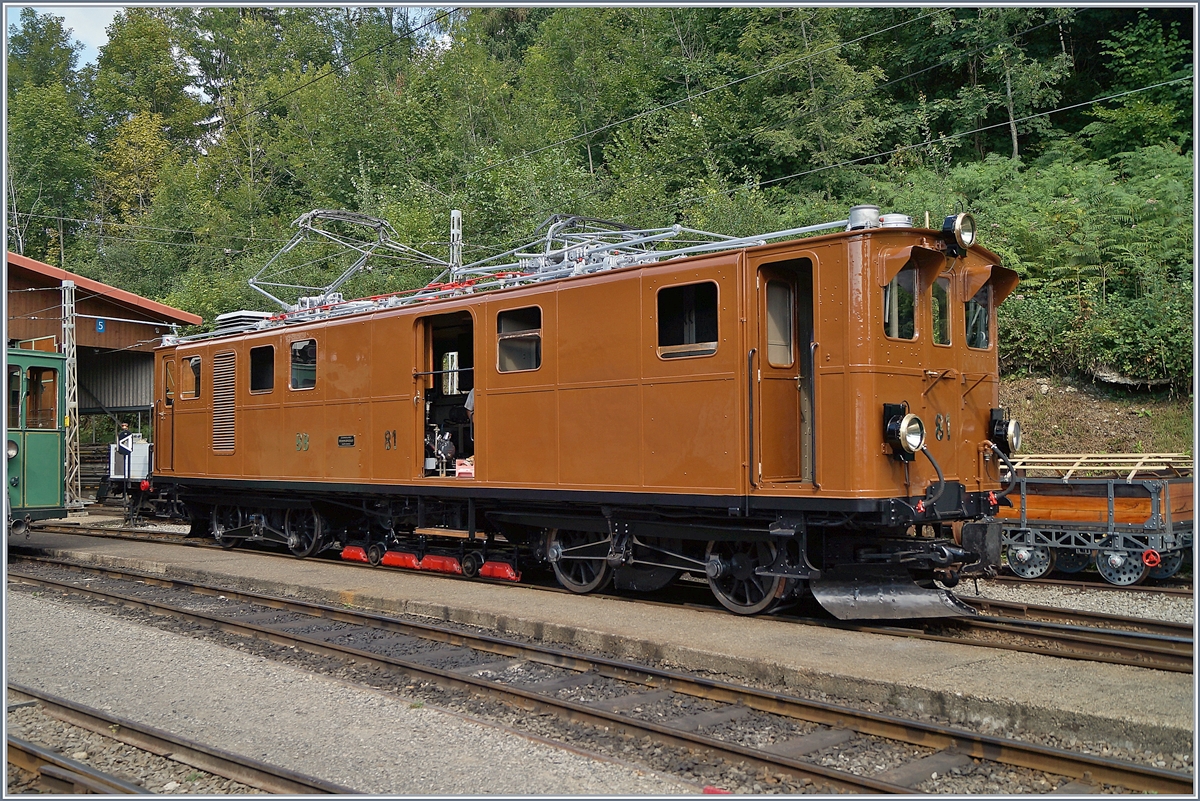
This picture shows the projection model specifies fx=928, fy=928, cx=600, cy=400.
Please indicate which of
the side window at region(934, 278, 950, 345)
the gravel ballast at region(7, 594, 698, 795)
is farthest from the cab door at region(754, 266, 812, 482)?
the gravel ballast at region(7, 594, 698, 795)

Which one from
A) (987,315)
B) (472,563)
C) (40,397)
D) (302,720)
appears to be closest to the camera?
(302,720)

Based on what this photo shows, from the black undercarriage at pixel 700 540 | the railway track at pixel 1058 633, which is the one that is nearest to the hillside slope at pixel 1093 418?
the black undercarriage at pixel 700 540

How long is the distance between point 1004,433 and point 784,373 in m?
2.34

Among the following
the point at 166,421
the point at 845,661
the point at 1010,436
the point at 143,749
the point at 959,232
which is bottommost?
the point at 143,749

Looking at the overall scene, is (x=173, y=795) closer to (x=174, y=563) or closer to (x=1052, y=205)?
(x=174, y=563)

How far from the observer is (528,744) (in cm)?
568

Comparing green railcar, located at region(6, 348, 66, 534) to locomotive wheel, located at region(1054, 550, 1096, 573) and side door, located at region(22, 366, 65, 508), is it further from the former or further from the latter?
locomotive wheel, located at region(1054, 550, 1096, 573)

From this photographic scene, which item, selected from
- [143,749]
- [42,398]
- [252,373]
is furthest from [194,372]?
[143,749]

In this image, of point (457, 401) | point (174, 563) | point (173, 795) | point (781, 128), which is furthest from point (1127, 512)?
point (781, 128)

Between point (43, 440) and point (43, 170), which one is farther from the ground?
point (43, 170)

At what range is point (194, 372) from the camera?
1573cm

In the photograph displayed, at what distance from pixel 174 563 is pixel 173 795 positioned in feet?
29.2

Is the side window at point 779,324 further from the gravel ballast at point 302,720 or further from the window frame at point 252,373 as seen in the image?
the window frame at point 252,373

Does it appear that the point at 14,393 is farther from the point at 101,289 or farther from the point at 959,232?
the point at 959,232
